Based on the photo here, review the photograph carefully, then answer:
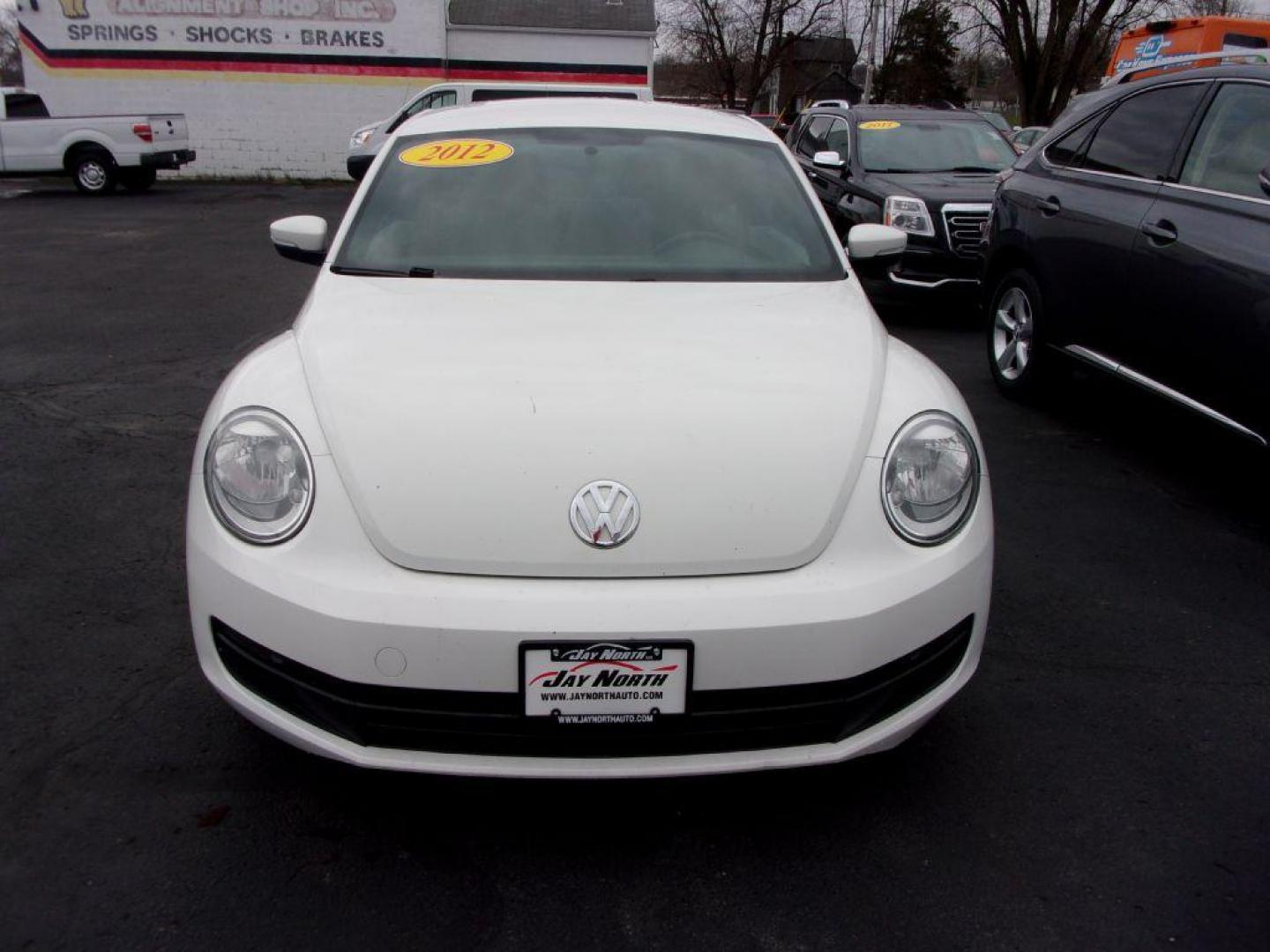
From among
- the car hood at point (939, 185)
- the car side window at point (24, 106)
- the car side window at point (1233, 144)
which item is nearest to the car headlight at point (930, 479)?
the car side window at point (1233, 144)

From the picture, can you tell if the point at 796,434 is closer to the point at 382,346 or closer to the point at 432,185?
the point at 382,346

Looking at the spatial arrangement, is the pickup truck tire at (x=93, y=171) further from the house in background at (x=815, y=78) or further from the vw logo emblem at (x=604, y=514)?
the house in background at (x=815, y=78)

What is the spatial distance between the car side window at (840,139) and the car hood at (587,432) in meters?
7.36

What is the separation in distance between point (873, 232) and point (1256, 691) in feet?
6.15

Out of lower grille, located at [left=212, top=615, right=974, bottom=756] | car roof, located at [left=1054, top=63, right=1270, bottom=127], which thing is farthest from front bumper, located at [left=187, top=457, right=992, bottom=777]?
car roof, located at [left=1054, top=63, right=1270, bottom=127]

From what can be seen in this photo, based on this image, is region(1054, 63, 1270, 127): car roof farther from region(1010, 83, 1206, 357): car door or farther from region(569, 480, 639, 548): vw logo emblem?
region(569, 480, 639, 548): vw logo emblem

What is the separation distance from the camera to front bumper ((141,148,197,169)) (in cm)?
1859

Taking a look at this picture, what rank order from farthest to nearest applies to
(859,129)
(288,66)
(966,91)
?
(966,91), (288,66), (859,129)

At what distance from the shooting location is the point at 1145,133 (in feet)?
16.7

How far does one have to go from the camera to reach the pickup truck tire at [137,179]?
62.8ft

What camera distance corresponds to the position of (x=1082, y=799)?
2.60 meters

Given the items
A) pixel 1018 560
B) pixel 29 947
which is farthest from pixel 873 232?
pixel 29 947

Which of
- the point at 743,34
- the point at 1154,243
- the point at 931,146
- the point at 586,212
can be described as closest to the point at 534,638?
the point at 586,212

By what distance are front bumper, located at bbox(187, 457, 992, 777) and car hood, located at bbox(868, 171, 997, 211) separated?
6.57m
